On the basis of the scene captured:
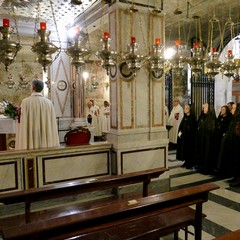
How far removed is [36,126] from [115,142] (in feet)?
4.67

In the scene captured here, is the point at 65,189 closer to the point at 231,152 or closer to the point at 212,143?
the point at 231,152

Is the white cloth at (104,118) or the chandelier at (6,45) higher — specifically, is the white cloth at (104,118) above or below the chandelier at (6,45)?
below

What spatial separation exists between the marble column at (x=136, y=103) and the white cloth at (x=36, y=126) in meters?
1.12

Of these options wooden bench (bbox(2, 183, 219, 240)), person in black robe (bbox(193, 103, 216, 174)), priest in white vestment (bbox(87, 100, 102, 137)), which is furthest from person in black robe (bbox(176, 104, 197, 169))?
priest in white vestment (bbox(87, 100, 102, 137))

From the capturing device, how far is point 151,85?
513 centimetres

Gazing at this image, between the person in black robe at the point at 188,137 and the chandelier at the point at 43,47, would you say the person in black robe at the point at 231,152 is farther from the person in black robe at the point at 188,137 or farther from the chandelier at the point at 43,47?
the chandelier at the point at 43,47

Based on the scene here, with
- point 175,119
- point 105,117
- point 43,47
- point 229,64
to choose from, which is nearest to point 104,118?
point 105,117

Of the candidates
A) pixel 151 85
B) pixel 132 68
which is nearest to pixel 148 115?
pixel 151 85

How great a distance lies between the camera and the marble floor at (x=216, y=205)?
3.68m

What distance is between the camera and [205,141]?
659 cm

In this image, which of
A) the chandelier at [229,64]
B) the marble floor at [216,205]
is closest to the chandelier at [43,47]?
the marble floor at [216,205]

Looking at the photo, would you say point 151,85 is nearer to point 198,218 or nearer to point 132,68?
point 132,68

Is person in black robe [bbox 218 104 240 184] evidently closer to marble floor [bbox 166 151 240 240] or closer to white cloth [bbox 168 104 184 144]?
marble floor [bbox 166 151 240 240]

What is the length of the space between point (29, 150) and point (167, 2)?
4.65 m
